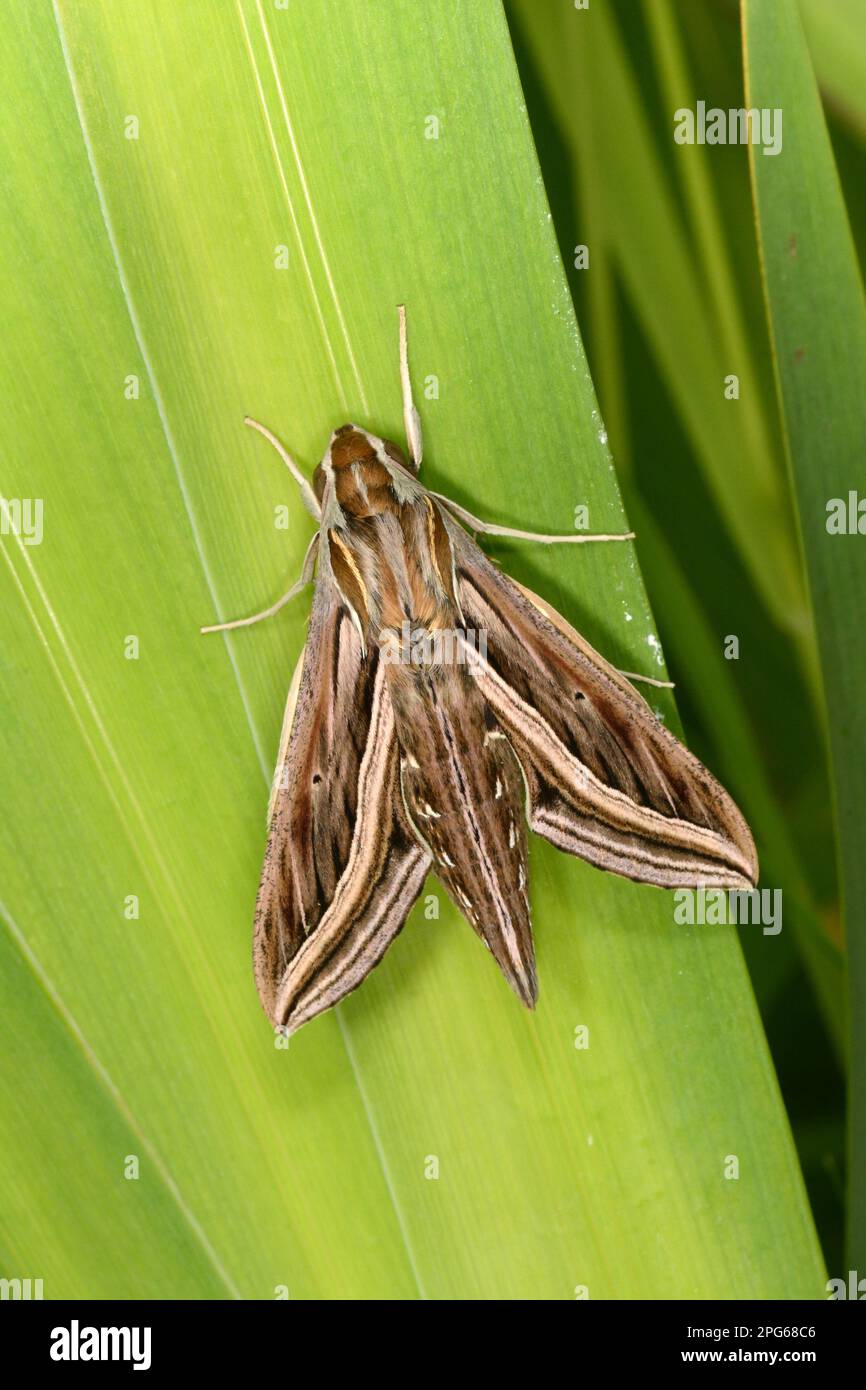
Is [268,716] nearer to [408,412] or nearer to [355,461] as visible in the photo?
[355,461]

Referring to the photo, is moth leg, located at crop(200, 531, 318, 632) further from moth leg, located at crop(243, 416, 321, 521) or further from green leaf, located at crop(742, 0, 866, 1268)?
green leaf, located at crop(742, 0, 866, 1268)

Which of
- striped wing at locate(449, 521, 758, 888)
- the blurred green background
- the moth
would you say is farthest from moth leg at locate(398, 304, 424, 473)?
the blurred green background

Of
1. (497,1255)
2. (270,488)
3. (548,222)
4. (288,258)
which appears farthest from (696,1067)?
(288,258)

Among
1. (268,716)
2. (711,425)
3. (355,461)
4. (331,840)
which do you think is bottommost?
(331,840)

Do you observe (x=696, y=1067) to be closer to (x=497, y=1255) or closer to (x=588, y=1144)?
(x=588, y=1144)

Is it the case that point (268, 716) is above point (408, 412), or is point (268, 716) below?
below

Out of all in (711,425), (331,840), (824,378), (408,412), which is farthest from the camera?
(711,425)

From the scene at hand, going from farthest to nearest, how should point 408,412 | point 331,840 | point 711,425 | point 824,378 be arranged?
point 711,425 < point 331,840 < point 408,412 < point 824,378

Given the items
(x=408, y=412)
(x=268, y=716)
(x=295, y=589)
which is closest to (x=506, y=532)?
(x=408, y=412)

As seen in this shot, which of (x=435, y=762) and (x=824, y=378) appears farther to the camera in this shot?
(x=435, y=762)
